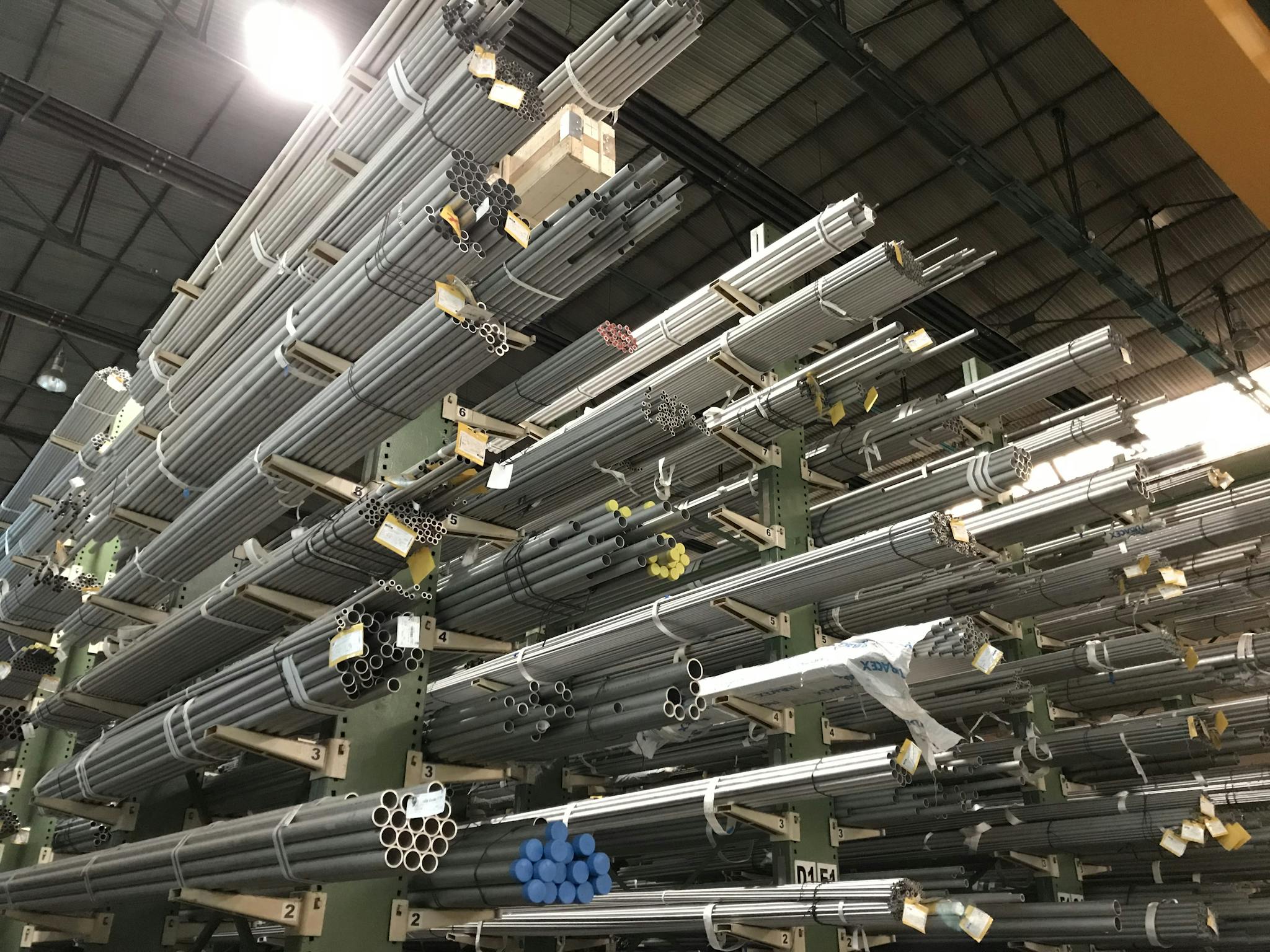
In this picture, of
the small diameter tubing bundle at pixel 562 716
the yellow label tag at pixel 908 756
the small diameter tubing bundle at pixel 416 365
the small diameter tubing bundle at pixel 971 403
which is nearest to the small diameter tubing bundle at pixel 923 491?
the small diameter tubing bundle at pixel 971 403

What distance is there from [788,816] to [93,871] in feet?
12.1

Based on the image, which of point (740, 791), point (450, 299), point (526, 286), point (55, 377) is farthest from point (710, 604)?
point (55, 377)

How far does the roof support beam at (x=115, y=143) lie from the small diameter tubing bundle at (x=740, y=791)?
23.3 feet

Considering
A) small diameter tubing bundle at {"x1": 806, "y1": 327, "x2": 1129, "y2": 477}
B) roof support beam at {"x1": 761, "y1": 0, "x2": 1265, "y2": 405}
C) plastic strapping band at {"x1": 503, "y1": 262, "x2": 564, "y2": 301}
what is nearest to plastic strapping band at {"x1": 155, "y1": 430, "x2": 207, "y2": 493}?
plastic strapping band at {"x1": 503, "y1": 262, "x2": 564, "y2": 301}

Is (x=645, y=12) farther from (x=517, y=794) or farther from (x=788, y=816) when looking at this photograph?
(x=517, y=794)

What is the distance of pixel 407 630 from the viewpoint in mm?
3680

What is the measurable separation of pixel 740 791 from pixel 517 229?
2.99 metres

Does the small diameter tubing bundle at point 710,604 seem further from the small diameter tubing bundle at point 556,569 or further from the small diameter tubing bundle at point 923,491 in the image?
the small diameter tubing bundle at point 556,569

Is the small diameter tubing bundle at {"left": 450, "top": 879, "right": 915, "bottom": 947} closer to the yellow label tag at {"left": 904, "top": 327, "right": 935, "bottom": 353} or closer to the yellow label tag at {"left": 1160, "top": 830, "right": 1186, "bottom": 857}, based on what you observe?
the yellow label tag at {"left": 1160, "top": 830, "right": 1186, "bottom": 857}

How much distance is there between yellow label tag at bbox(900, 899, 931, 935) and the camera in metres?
4.27

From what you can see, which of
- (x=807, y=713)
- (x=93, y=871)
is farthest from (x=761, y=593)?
(x=93, y=871)

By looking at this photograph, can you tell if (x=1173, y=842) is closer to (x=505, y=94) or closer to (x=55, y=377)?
(x=505, y=94)

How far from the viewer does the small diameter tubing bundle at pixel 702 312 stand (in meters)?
5.07

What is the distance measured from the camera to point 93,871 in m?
4.92
